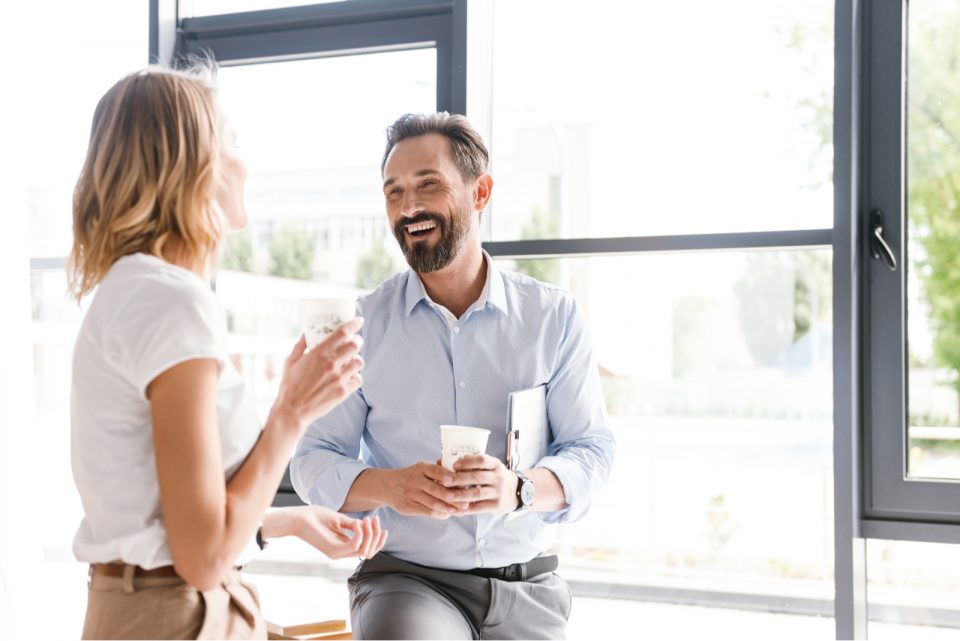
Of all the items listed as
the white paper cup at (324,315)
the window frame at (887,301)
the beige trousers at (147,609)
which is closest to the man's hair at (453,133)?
the white paper cup at (324,315)

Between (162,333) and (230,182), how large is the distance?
346mm

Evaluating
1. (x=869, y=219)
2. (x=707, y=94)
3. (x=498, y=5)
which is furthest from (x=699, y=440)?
(x=498, y=5)

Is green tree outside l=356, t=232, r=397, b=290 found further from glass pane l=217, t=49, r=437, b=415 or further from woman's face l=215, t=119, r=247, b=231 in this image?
woman's face l=215, t=119, r=247, b=231

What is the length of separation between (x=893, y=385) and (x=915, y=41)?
2.68 feet

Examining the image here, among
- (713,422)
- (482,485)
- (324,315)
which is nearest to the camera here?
(324,315)

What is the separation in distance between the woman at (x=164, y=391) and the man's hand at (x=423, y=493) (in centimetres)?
50

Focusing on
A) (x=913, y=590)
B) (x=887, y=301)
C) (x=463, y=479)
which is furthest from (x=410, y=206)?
(x=913, y=590)

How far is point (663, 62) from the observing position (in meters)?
2.47

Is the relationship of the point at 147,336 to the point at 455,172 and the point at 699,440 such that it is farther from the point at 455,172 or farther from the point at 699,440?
the point at 699,440

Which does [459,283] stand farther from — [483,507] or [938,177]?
[938,177]

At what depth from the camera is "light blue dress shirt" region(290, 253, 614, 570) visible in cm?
203

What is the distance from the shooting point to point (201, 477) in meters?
1.19

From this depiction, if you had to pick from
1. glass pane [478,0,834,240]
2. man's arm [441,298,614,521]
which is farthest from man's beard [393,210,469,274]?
glass pane [478,0,834,240]

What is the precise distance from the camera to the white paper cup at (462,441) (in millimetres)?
1735
